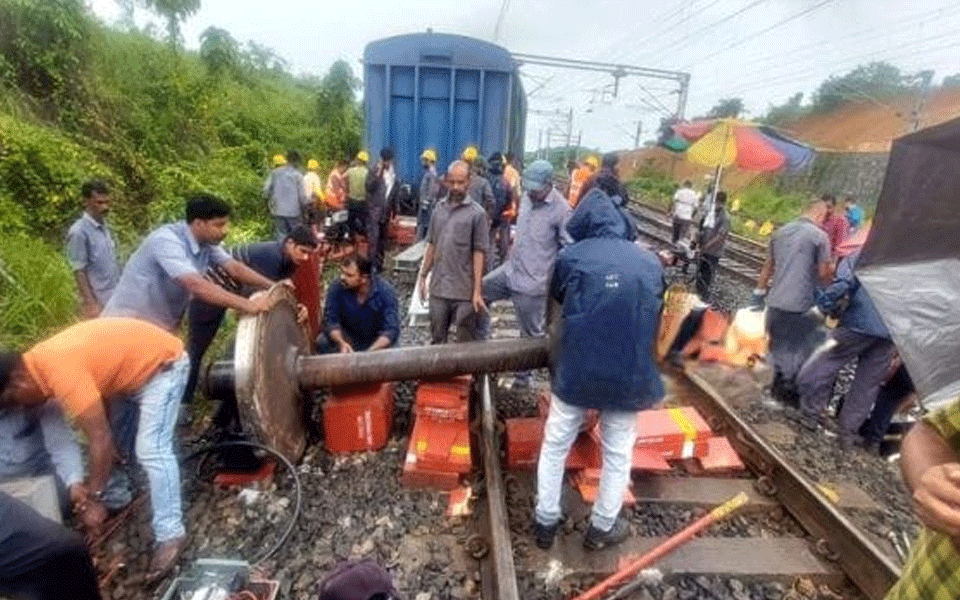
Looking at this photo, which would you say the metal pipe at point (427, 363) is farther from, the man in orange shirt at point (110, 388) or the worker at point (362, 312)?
the man in orange shirt at point (110, 388)

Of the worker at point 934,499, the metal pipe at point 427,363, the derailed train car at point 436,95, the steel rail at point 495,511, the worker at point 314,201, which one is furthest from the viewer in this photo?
the worker at point 314,201

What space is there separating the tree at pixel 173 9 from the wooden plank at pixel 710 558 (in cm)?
1649

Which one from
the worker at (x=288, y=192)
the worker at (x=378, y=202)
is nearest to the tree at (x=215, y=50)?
the worker at (x=288, y=192)

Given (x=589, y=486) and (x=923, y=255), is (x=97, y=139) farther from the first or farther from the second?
(x=923, y=255)

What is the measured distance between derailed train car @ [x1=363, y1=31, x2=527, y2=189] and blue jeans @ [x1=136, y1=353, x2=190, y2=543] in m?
7.74

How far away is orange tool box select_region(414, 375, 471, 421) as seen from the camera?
13.0 ft

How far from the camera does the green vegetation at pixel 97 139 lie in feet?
20.4

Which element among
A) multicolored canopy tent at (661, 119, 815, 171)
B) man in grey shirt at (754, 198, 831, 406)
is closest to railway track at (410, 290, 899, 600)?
Answer: man in grey shirt at (754, 198, 831, 406)

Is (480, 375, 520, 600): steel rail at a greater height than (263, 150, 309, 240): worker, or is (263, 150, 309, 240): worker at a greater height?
(263, 150, 309, 240): worker

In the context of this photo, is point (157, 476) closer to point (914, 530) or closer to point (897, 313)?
point (897, 313)

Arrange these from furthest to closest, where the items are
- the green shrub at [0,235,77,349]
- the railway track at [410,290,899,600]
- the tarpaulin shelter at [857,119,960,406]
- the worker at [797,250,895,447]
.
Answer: the green shrub at [0,235,77,349] → the worker at [797,250,895,447] → the railway track at [410,290,899,600] → the tarpaulin shelter at [857,119,960,406]

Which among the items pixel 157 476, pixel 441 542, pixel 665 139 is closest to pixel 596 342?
pixel 441 542

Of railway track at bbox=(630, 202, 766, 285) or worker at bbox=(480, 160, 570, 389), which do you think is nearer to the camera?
worker at bbox=(480, 160, 570, 389)

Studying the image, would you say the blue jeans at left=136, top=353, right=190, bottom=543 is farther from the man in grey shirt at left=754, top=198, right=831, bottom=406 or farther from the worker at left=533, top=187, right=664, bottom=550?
the man in grey shirt at left=754, top=198, right=831, bottom=406
